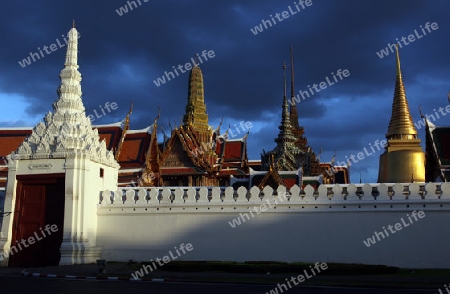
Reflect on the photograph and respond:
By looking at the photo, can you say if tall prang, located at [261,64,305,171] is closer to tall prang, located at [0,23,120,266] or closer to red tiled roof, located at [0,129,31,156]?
red tiled roof, located at [0,129,31,156]

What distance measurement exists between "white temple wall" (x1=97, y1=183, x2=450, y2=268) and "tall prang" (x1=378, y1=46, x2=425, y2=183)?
15.5 meters

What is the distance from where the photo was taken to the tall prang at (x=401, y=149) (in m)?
32.3

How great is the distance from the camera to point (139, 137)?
38.4m

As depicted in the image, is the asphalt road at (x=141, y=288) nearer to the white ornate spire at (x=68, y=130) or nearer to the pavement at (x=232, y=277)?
the pavement at (x=232, y=277)

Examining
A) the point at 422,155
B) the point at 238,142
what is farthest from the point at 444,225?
the point at 238,142

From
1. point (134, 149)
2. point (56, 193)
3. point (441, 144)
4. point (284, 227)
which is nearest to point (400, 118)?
point (441, 144)

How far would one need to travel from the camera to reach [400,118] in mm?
34219

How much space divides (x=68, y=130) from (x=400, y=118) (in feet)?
75.0

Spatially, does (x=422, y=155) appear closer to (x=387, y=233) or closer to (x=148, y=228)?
(x=387, y=233)

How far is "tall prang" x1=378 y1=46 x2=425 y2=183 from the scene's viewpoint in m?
32.3

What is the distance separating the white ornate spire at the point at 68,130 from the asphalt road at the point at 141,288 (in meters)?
6.40

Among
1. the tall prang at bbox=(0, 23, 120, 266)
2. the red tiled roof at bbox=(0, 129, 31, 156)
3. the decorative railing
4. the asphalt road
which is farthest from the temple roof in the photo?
the red tiled roof at bbox=(0, 129, 31, 156)

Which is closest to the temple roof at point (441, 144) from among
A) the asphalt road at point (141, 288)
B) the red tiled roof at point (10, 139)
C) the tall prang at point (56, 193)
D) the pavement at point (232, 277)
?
the pavement at point (232, 277)

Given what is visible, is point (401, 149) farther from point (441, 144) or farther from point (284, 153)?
point (284, 153)
